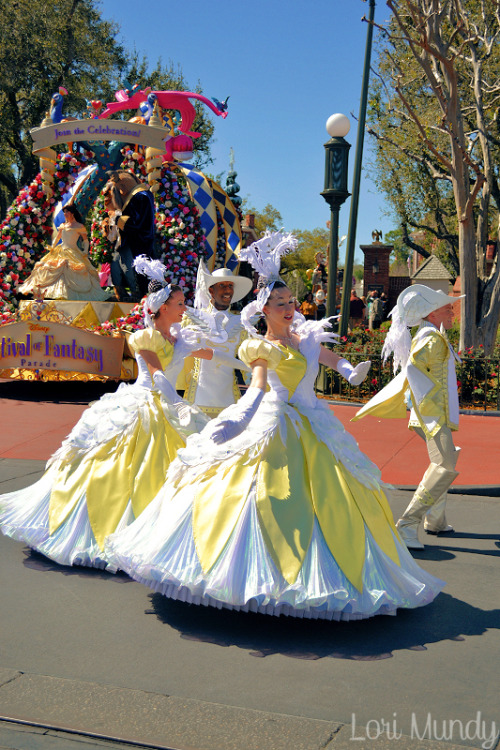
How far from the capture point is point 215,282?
6.02 metres

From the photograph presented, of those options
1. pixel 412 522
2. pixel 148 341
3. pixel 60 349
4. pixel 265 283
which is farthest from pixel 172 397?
pixel 60 349

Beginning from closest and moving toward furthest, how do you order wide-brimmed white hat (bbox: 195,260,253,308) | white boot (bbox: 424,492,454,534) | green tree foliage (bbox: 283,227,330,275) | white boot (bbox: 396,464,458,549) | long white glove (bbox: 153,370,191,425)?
long white glove (bbox: 153,370,191,425)
white boot (bbox: 396,464,458,549)
white boot (bbox: 424,492,454,534)
wide-brimmed white hat (bbox: 195,260,253,308)
green tree foliage (bbox: 283,227,330,275)

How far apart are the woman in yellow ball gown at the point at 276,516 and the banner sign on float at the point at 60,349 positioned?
29.1ft

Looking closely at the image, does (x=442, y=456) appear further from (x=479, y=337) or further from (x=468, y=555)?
(x=479, y=337)

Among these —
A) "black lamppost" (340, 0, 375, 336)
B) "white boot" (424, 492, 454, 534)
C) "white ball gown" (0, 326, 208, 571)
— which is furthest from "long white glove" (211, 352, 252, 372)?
"black lamppost" (340, 0, 375, 336)

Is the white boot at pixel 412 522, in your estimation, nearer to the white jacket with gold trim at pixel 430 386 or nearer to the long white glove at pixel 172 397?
the white jacket with gold trim at pixel 430 386

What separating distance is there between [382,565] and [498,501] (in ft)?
11.7

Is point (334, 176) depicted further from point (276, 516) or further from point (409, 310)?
point (276, 516)

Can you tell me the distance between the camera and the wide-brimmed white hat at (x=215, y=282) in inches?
237

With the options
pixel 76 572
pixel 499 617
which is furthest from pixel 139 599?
pixel 499 617

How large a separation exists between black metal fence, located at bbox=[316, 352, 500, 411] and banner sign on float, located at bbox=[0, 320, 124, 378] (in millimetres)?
3587

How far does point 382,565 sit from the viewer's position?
3859 mm

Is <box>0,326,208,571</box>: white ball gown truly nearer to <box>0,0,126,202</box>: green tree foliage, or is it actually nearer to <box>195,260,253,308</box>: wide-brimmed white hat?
<box>195,260,253,308</box>: wide-brimmed white hat

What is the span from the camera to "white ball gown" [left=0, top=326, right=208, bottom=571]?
15.6 feet
